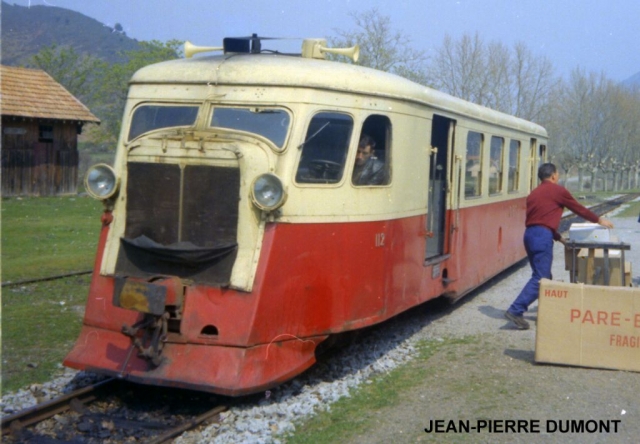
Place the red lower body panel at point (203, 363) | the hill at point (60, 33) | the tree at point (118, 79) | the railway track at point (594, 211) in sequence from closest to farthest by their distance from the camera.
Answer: the red lower body panel at point (203, 363) → the railway track at point (594, 211) → the tree at point (118, 79) → the hill at point (60, 33)

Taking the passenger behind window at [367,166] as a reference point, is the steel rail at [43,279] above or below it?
below

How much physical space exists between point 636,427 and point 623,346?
135cm

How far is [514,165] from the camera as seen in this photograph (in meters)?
12.4

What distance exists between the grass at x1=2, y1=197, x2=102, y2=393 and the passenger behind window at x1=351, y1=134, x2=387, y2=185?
10.9 ft

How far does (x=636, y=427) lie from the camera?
5676 millimetres

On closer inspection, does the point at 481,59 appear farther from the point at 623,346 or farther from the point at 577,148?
the point at 623,346

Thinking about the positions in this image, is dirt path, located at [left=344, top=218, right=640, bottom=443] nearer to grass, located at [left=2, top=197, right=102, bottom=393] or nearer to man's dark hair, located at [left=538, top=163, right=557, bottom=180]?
man's dark hair, located at [left=538, top=163, right=557, bottom=180]

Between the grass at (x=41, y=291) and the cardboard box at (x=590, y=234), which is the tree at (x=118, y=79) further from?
the cardboard box at (x=590, y=234)

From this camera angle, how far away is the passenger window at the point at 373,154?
6.86m

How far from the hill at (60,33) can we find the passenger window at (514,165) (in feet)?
354

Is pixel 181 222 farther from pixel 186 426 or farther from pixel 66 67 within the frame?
pixel 66 67

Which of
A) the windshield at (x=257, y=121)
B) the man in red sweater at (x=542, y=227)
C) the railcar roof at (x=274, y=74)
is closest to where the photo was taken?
the windshield at (x=257, y=121)

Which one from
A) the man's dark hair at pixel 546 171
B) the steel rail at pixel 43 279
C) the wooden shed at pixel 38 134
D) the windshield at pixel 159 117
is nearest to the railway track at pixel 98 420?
the windshield at pixel 159 117

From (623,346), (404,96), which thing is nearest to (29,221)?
(404,96)
